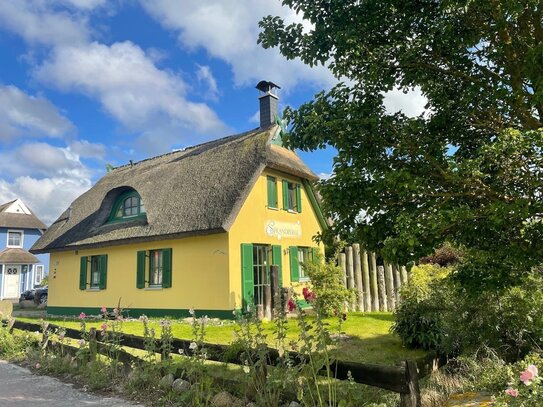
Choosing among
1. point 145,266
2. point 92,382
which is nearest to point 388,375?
point 92,382

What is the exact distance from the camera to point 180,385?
15.8ft

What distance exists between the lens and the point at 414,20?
426cm

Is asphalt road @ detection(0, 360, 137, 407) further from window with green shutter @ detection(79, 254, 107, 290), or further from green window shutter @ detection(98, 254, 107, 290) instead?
window with green shutter @ detection(79, 254, 107, 290)

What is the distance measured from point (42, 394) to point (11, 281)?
2783 centimetres

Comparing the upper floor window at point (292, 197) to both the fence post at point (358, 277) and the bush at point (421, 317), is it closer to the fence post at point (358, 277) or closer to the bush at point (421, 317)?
the fence post at point (358, 277)

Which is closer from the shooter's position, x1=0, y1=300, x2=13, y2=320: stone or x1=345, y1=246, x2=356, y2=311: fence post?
x1=0, y1=300, x2=13, y2=320: stone

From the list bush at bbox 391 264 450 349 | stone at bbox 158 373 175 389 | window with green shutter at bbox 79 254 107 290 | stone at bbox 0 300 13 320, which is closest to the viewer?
stone at bbox 158 373 175 389

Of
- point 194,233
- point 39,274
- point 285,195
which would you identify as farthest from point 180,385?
point 39,274

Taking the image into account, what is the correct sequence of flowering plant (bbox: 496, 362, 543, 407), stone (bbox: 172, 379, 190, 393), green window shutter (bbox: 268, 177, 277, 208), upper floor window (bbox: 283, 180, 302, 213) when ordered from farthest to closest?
upper floor window (bbox: 283, 180, 302, 213)
green window shutter (bbox: 268, 177, 277, 208)
stone (bbox: 172, 379, 190, 393)
flowering plant (bbox: 496, 362, 543, 407)

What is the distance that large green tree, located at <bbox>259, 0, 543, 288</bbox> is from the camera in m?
3.42

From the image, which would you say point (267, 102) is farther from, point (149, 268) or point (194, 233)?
point (149, 268)

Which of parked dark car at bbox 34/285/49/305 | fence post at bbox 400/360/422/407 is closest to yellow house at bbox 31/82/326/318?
parked dark car at bbox 34/285/49/305

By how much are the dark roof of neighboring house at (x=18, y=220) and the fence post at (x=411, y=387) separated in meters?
33.2

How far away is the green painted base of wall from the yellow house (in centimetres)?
3
